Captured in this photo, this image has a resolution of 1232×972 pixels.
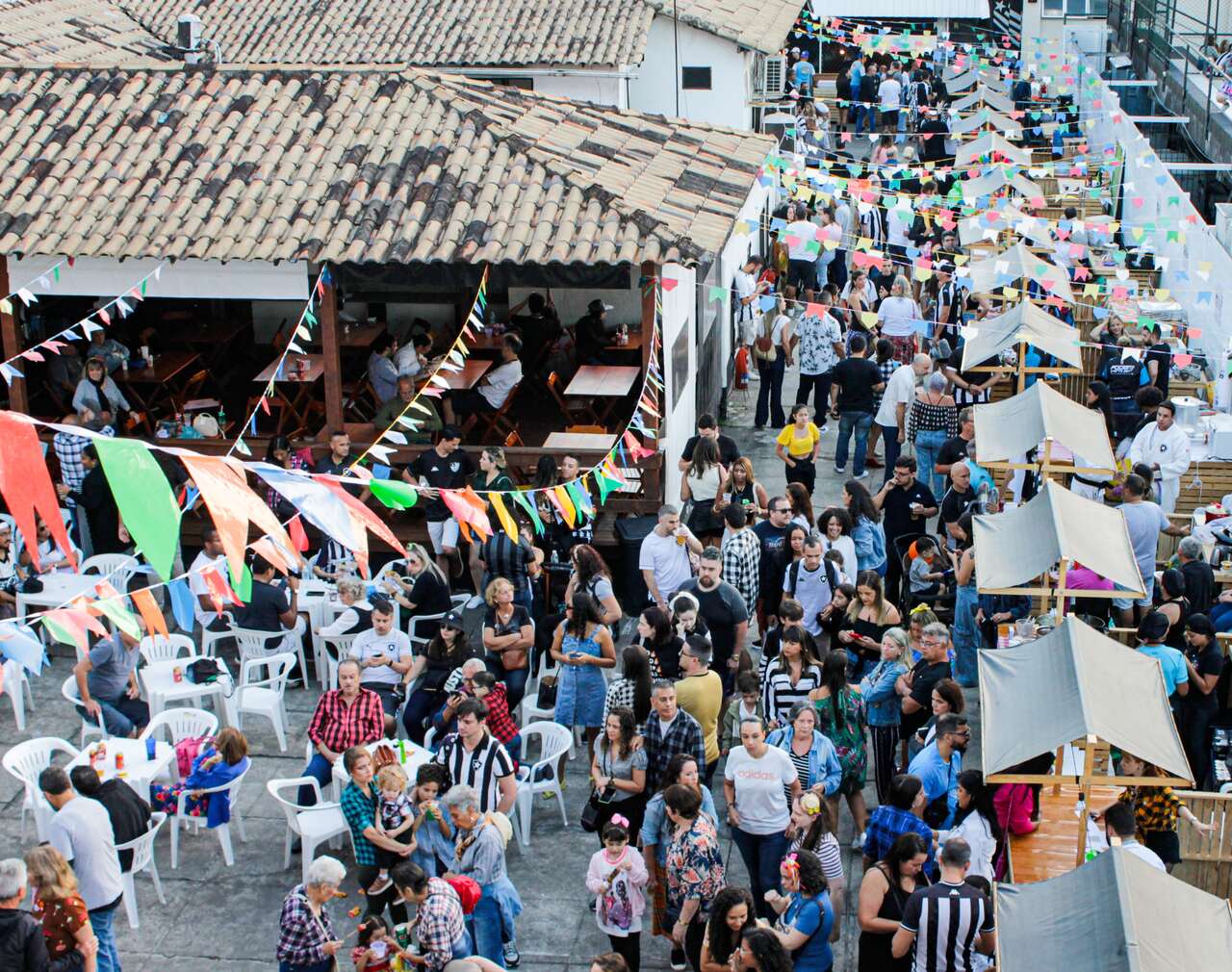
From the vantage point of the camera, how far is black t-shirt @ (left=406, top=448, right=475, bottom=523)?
43.1ft

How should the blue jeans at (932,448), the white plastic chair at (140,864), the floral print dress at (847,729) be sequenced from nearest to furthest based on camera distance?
the white plastic chair at (140,864)
the floral print dress at (847,729)
the blue jeans at (932,448)

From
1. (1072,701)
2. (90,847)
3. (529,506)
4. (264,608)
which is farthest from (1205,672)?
(90,847)

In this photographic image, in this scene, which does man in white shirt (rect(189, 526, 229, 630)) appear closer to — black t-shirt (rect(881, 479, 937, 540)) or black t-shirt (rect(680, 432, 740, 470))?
black t-shirt (rect(680, 432, 740, 470))

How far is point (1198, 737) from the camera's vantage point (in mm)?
10125

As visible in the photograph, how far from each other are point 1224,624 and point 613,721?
15.0 ft

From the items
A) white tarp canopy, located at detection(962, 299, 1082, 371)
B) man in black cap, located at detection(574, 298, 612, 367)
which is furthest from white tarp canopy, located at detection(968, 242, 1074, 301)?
→ man in black cap, located at detection(574, 298, 612, 367)

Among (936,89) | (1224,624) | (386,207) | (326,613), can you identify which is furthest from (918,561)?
(936,89)

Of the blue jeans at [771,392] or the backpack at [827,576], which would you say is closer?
the backpack at [827,576]

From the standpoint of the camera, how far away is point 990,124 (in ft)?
88.7

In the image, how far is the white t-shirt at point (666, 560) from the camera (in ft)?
38.7

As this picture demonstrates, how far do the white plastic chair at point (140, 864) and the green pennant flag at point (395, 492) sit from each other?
7.35 feet

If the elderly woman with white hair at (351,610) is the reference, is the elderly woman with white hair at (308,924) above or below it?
below

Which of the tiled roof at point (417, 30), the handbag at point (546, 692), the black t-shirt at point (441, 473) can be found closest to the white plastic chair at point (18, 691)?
the black t-shirt at point (441, 473)

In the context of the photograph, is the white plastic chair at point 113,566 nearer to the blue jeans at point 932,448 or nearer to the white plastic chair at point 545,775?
the white plastic chair at point 545,775
